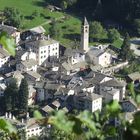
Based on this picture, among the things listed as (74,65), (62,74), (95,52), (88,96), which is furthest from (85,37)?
(88,96)

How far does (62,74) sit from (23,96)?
3.85 meters

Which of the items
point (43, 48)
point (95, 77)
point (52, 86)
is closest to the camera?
point (52, 86)

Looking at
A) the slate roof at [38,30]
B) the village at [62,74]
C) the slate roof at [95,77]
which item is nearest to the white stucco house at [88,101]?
the village at [62,74]

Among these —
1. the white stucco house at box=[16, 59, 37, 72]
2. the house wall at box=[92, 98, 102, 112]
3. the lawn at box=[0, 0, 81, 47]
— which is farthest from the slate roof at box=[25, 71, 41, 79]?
the lawn at box=[0, 0, 81, 47]

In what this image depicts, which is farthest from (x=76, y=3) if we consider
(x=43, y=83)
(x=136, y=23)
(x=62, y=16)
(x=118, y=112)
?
(x=118, y=112)

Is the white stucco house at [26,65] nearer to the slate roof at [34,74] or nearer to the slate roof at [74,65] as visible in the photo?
the slate roof at [34,74]

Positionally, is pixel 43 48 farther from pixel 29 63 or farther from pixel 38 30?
pixel 38 30

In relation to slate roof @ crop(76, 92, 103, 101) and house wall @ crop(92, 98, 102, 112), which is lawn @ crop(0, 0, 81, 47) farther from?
house wall @ crop(92, 98, 102, 112)

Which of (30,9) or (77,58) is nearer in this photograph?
(77,58)

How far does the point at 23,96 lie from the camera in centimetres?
2633

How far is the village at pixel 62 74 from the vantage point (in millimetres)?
26578

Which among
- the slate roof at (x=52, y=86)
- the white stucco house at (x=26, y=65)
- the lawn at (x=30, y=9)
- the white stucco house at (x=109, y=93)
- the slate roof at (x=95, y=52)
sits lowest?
the lawn at (x=30, y=9)

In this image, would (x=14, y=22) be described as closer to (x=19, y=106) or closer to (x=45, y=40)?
(x=45, y=40)

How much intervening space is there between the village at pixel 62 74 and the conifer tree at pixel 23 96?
635 mm
